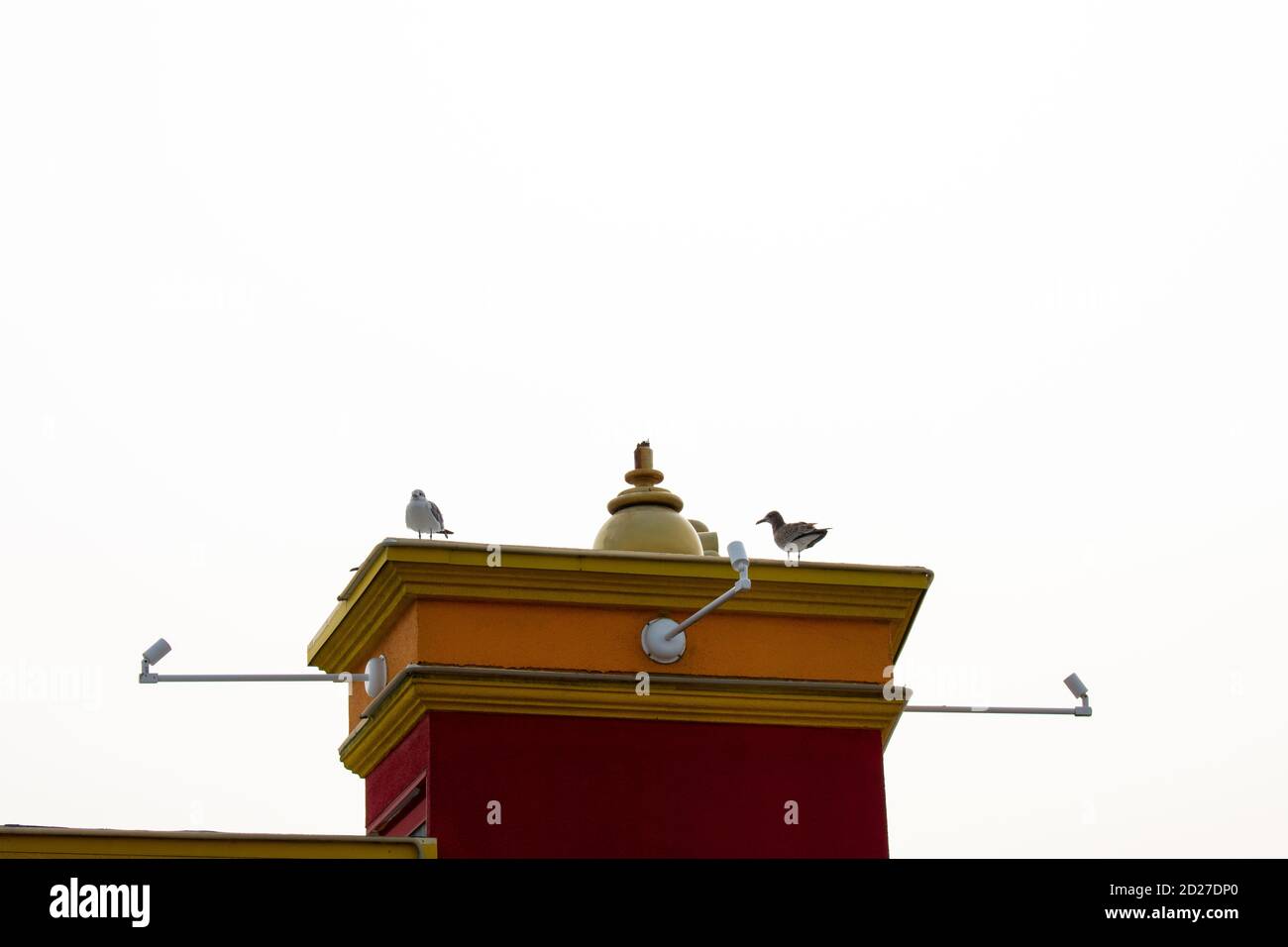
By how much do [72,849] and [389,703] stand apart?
3.20 meters

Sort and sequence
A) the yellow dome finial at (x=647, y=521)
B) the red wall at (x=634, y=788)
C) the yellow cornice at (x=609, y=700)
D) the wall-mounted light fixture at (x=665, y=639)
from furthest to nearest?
the yellow dome finial at (x=647, y=521), the wall-mounted light fixture at (x=665, y=639), the yellow cornice at (x=609, y=700), the red wall at (x=634, y=788)

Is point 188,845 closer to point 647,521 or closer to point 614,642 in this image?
point 614,642

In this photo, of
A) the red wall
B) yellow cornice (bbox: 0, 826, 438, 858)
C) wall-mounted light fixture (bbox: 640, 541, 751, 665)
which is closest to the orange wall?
wall-mounted light fixture (bbox: 640, 541, 751, 665)

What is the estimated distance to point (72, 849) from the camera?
1117cm

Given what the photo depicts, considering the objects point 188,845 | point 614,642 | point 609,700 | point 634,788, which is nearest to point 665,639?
point 614,642

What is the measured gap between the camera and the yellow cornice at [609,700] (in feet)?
45.4

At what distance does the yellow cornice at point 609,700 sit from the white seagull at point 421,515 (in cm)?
199

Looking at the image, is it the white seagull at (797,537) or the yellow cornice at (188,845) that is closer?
the yellow cornice at (188,845)

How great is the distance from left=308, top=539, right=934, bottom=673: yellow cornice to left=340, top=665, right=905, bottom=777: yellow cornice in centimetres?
53

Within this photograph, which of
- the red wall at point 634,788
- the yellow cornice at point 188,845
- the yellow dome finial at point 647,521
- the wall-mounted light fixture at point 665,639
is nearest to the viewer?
the yellow cornice at point 188,845

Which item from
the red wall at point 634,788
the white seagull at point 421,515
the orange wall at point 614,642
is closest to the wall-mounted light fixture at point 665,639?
the orange wall at point 614,642

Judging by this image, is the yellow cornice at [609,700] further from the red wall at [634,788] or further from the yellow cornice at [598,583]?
the yellow cornice at [598,583]

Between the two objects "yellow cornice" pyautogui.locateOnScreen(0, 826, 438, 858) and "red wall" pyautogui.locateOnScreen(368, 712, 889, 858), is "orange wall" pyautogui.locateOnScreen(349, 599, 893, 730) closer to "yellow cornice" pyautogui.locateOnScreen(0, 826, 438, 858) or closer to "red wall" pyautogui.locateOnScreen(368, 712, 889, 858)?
"red wall" pyautogui.locateOnScreen(368, 712, 889, 858)
